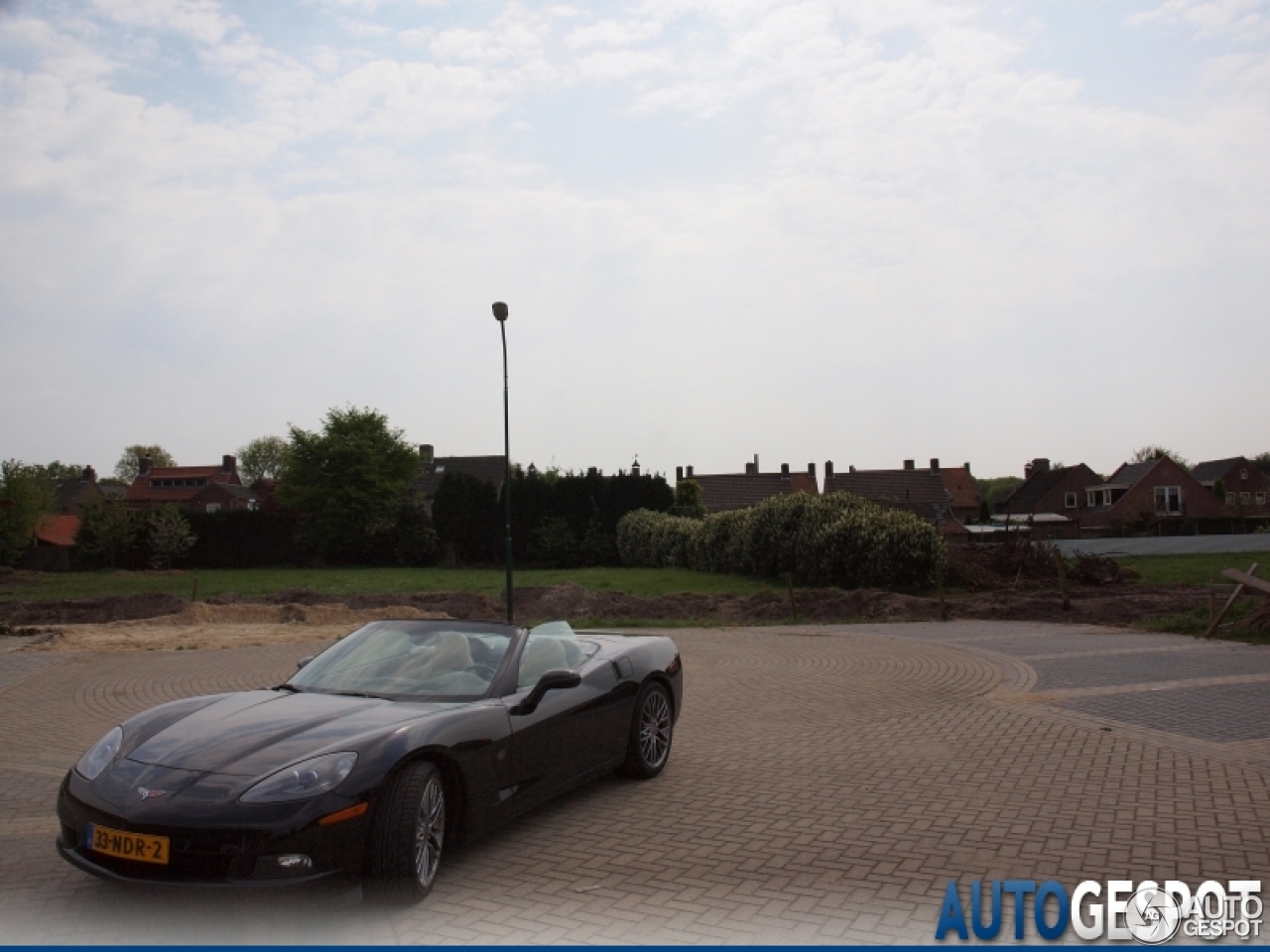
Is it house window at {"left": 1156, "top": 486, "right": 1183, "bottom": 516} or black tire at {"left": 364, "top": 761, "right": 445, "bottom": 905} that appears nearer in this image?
black tire at {"left": 364, "top": 761, "right": 445, "bottom": 905}

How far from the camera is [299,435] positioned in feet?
208

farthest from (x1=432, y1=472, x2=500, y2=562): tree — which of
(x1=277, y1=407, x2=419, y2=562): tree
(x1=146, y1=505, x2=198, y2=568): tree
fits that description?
(x1=146, y1=505, x2=198, y2=568): tree

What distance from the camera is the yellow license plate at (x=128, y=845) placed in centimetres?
429

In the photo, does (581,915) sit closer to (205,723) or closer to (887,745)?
(205,723)

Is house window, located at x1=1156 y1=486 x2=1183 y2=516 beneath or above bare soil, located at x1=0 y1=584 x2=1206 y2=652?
above

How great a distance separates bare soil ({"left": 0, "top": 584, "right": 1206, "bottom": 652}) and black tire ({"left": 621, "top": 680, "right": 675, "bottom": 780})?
40.7ft

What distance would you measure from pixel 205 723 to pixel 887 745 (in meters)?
5.30

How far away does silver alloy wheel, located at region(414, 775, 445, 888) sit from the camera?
471 centimetres

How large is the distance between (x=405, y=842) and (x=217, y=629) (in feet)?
58.6

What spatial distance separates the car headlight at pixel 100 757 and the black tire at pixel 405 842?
1441 millimetres

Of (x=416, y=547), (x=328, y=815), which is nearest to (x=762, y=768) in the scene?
(x=328, y=815)

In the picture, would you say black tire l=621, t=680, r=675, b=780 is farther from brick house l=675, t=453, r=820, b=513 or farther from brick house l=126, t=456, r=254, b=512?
brick house l=126, t=456, r=254, b=512

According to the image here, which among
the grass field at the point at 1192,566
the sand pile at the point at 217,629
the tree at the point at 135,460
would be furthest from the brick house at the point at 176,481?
the grass field at the point at 1192,566

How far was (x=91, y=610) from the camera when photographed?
25.9 meters
